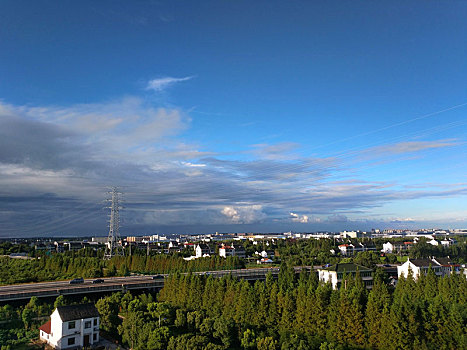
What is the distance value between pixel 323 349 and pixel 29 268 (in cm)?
5694

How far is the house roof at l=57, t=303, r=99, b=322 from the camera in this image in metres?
28.9

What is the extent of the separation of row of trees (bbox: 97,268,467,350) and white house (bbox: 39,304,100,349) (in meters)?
2.37

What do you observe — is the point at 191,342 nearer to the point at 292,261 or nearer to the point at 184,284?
the point at 184,284

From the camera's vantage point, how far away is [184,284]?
39.8 metres

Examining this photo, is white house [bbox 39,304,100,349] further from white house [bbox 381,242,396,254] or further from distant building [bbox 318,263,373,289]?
white house [bbox 381,242,396,254]

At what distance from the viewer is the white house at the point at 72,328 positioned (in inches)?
1122

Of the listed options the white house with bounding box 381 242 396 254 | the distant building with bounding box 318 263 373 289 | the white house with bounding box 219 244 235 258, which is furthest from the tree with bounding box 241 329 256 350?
the white house with bounding box 381 242 396 254

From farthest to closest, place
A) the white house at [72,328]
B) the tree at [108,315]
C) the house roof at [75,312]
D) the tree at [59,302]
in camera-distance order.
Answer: the tree at [59,302] → the tree at [108,315] → the house roof at [75,312] → the white house at [72,328]

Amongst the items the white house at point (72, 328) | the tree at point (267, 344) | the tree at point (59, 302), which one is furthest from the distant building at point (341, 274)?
the tree at point (59, 302)

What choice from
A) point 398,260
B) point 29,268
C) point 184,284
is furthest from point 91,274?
point 398,260

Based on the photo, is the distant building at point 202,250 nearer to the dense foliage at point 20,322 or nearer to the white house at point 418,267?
the white house at point 418,267

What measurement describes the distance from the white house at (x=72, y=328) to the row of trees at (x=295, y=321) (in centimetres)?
237

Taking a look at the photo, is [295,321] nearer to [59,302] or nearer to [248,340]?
[248,340]

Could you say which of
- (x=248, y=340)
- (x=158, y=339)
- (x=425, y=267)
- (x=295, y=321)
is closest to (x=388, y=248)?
(x=425, y=267)
